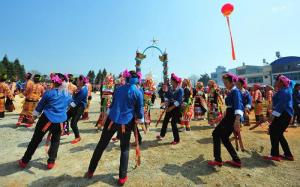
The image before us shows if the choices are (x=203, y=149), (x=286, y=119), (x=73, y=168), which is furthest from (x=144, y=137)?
(x=286, y=119)

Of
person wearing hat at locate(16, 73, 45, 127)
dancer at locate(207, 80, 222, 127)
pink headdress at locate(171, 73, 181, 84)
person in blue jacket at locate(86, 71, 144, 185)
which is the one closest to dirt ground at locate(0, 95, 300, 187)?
person in blue jacket at locate(86, 71, 144, 185)

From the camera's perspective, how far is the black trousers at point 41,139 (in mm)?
5023

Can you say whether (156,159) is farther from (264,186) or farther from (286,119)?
(286,119)

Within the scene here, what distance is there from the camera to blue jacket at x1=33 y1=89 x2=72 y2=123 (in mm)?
5156

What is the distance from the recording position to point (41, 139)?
5.21m

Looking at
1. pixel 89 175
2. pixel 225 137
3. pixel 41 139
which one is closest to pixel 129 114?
pixel 89 175

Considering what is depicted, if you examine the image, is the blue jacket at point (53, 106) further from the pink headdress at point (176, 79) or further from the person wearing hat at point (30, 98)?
the person wearing hat at point (30, 98)

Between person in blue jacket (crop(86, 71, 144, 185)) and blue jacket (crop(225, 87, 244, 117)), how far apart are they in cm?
216

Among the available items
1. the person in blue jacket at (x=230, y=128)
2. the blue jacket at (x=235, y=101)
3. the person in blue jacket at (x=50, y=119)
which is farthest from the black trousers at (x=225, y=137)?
the person in blue jacket at (x=50, y=119)

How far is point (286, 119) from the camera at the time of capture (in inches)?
230

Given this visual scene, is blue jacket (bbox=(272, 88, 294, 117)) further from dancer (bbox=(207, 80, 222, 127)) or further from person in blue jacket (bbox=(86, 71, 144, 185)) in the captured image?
dancer (bbox=(207, 80, 222, 127))

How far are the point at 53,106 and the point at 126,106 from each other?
1821 millimetres

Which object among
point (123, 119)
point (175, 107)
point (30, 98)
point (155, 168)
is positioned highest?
point (30, 98)

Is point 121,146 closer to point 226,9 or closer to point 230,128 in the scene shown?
point 230,128
